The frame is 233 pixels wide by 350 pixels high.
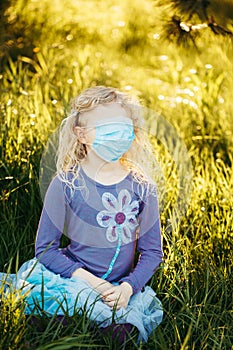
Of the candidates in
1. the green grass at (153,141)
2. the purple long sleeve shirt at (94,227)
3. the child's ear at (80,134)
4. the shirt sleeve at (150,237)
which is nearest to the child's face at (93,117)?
the child's ear at (80,134)

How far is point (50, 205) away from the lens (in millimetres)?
1985

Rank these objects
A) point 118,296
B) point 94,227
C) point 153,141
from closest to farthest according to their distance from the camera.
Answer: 1. point 118,296
2. point 94,227
3. point 153,141

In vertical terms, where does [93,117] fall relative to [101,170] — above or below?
above

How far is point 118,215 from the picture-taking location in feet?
6.56

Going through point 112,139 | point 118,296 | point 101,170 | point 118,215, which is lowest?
point 118,296

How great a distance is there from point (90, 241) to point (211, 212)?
0.68 m

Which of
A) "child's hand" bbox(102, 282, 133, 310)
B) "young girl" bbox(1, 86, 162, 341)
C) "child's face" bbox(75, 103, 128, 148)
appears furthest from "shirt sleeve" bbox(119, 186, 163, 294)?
"child's face" bbox(75, 103, 128, 148)

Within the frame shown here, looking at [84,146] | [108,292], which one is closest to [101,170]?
[84,146]

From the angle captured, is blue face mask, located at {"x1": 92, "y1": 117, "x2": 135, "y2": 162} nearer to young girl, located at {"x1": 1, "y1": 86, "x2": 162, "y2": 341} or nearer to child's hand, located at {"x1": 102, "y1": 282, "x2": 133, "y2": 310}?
young girl, located at {"x1": 1, "y1": 86, "x2": 162, "y2": 341}

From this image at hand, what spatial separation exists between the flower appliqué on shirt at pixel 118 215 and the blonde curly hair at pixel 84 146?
0.28ft

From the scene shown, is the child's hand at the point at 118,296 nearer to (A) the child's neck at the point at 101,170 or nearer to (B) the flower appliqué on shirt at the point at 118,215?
(B) the flower appliqué on shirt at the point at 118,215

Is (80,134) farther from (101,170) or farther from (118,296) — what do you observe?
(118,296)

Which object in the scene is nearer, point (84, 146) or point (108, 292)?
point (108, 292)

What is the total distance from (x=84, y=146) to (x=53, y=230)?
0.28 m
